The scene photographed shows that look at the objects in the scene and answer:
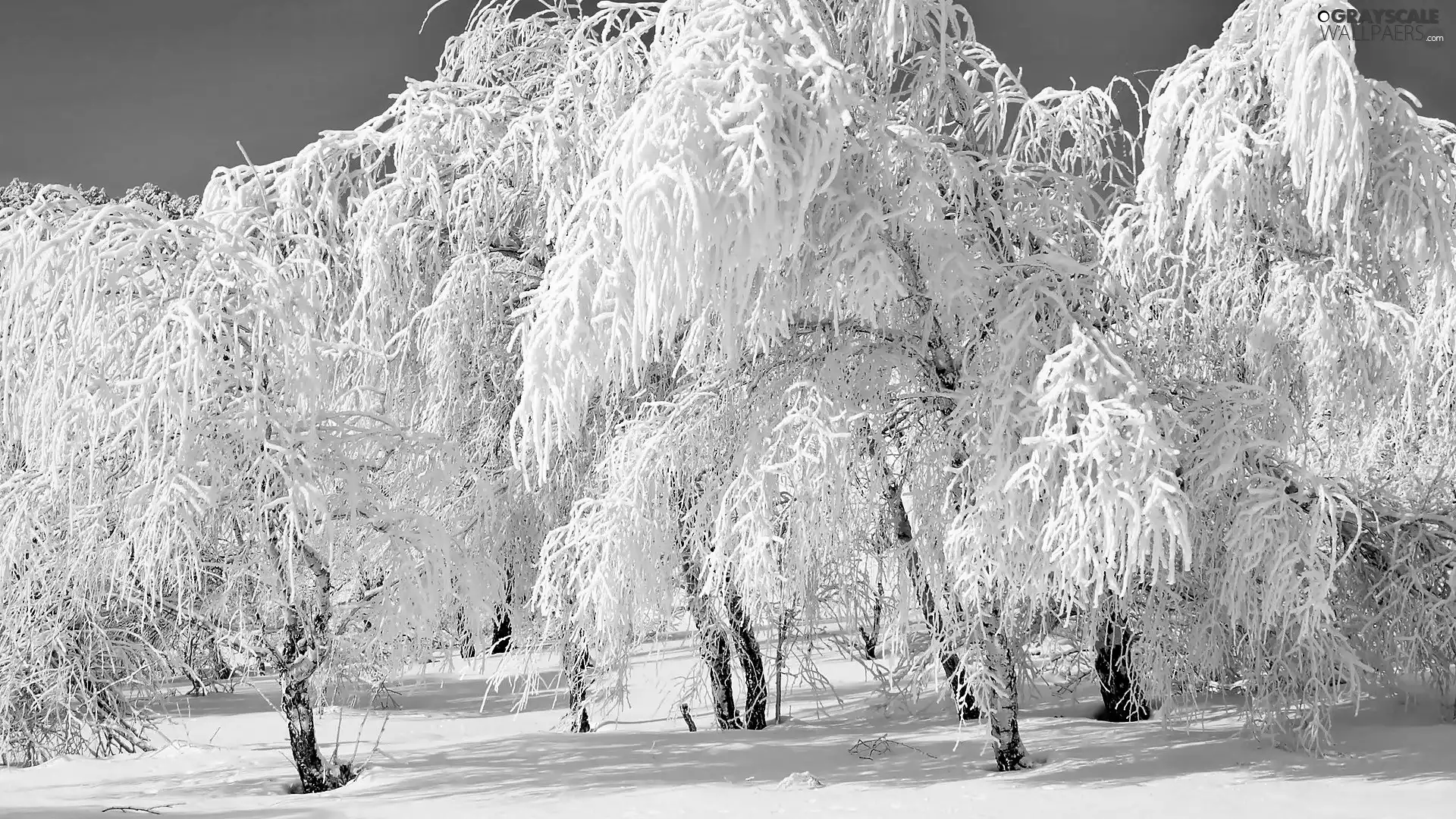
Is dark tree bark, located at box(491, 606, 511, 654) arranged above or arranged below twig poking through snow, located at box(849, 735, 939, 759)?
above

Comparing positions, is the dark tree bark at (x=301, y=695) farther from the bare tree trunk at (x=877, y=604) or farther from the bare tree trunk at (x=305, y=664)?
the bare tree trunk at (x=877, y=604)

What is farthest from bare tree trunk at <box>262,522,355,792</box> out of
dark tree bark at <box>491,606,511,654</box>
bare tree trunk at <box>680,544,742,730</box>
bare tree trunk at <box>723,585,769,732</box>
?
dark tree bark at <box>491,606,511,654</box>

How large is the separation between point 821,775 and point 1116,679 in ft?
11.4

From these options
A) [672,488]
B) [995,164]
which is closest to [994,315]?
[995,164]

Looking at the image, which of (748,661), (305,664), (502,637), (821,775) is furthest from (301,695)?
(502,637)

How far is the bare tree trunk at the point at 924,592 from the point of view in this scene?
7113 mm

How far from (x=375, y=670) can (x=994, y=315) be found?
6263mm

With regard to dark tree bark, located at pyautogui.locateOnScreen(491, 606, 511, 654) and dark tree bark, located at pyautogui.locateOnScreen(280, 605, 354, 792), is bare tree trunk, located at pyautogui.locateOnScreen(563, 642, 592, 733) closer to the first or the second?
dark tree bark, located at pyautogui.locateOnScreen(280, 605, 354, 792)

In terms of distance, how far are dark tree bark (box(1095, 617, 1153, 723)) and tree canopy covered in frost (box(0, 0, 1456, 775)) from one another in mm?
310

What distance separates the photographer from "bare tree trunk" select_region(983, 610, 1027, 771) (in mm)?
7074

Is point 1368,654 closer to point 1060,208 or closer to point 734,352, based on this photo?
point 1060,208

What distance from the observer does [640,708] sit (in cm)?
1312

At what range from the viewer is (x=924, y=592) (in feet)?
24.1

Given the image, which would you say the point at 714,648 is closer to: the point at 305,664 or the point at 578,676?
the point at 578,676
